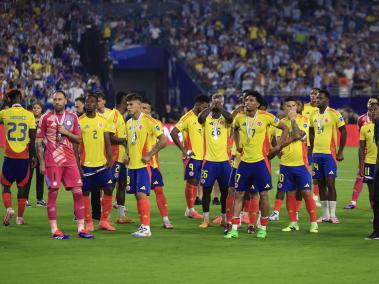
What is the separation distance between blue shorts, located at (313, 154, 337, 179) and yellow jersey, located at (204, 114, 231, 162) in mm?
1893

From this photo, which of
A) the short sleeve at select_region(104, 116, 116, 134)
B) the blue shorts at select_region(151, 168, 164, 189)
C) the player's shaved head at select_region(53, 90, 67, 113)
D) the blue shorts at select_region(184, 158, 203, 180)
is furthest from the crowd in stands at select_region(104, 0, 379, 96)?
the player's shaved head at select_region(53, 90, 67, 113)

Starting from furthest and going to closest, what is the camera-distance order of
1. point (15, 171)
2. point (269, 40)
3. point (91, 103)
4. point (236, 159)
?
point (269, 40) → point (236, 159) → point (15, 171) → point (91, 103)

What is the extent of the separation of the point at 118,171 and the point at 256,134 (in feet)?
11.7

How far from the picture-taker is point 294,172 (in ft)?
52.6

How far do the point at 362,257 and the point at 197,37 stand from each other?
1439 inches

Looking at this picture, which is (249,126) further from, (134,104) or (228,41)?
(228,41)

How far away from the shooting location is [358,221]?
17531 millimetres

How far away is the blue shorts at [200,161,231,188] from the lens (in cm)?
1628

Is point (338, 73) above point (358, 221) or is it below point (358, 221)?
above

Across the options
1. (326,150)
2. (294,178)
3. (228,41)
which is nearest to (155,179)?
(294,178)

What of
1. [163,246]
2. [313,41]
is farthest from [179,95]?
[163,246]

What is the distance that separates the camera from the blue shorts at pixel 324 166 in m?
17.3

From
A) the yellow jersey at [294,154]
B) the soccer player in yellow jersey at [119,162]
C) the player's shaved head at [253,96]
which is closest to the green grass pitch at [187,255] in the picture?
the soccer player in yellow jersey at [119,162]

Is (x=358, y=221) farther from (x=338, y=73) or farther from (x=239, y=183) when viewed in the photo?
(x=338, y=73)
